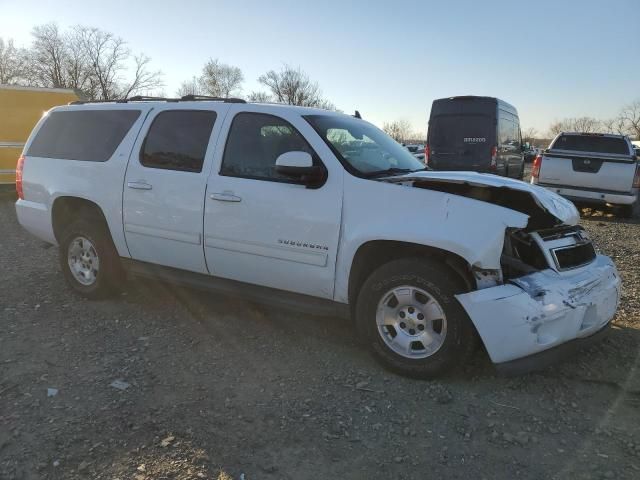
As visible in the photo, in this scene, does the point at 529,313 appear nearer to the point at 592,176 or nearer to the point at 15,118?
the point at 592,176

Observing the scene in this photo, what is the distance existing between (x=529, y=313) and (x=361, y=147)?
182 centimetres

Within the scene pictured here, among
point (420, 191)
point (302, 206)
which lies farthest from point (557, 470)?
point (302, 206)

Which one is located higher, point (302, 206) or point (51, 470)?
point (302, 206)

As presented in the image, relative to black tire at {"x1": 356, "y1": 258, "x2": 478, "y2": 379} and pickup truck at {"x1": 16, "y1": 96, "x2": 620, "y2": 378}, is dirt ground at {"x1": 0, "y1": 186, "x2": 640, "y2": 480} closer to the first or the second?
black tire at {"x1": 356, "y1": 258, "x2": 478, "y2": 379}

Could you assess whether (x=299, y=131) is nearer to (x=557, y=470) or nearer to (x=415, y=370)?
(x=415, y=370)

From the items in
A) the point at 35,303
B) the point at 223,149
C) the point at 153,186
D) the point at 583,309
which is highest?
the point at 223,149

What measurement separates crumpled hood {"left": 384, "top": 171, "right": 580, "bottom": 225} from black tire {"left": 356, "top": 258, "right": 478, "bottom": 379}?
552 mm

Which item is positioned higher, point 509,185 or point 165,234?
point 509,185

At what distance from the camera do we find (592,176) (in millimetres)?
10320

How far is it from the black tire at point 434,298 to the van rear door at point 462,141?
9.11 metres

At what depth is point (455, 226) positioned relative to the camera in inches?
127

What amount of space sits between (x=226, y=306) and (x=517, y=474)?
10.0 ft

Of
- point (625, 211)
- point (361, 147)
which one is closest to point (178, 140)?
point (361, 147)

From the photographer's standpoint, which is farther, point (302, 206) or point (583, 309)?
point (302, 206)
